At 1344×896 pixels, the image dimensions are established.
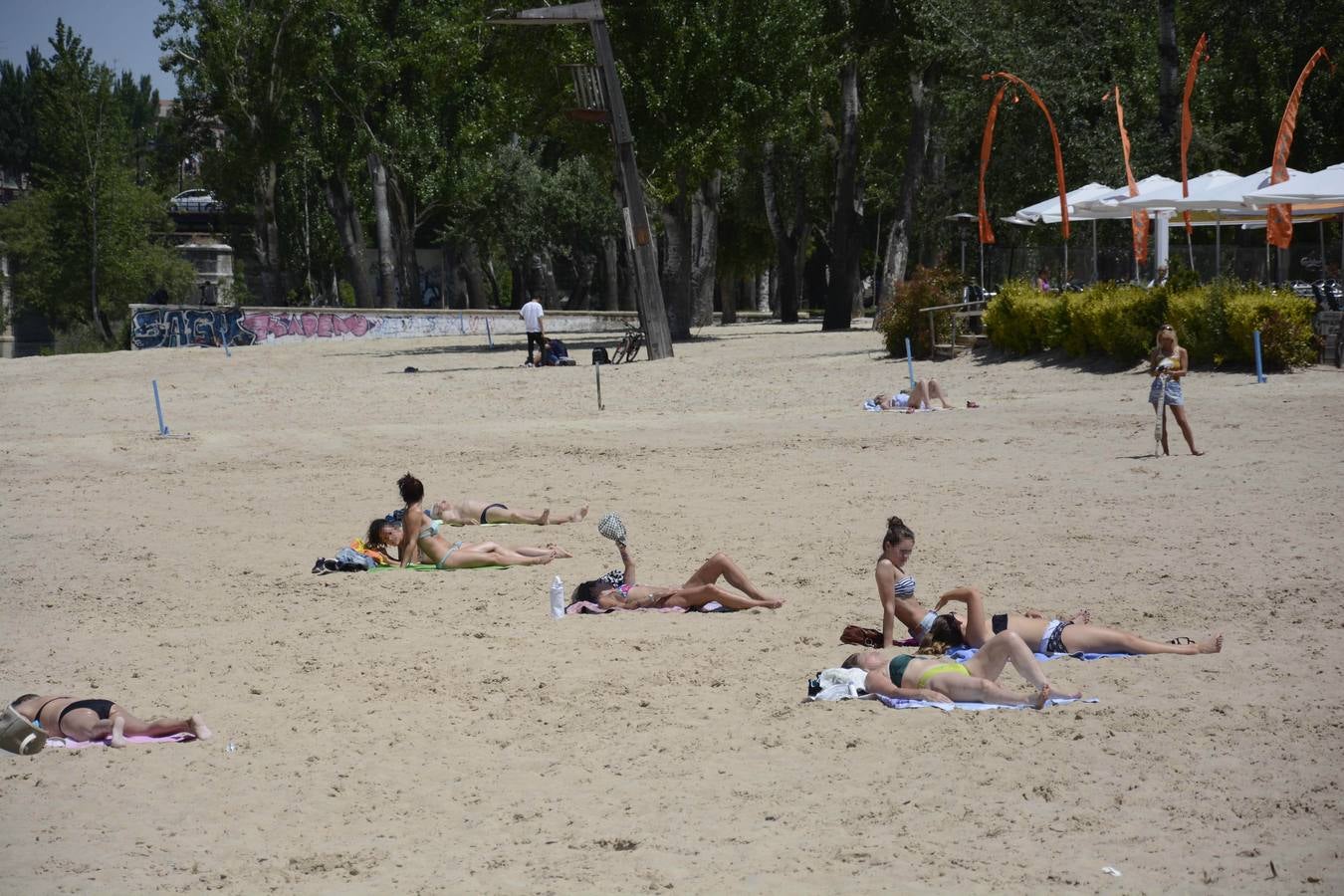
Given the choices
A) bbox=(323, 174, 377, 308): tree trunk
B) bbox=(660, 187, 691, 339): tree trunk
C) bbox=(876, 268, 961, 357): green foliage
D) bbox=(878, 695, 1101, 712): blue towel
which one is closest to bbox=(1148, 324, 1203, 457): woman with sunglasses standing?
bbox=(878, 695, 1101, 712): blue towel

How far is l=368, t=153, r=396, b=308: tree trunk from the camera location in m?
49.5

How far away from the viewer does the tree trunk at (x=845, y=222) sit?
39.8 meters

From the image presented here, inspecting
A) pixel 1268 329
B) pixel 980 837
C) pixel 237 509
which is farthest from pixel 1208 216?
pixel 980 837

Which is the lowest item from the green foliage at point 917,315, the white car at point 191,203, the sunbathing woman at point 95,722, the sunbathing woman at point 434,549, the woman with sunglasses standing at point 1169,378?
the sunbathing woman at point 95,722

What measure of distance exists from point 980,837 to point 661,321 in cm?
2640

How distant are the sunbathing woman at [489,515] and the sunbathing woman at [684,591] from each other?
3.24 m

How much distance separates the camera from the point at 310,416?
23.5 meters

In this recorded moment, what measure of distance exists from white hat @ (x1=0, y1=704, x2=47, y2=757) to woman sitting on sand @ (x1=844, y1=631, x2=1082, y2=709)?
437 cm

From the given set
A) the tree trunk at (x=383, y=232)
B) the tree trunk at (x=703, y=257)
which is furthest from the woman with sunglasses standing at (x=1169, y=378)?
the tree trunk at (x=383, y=232)

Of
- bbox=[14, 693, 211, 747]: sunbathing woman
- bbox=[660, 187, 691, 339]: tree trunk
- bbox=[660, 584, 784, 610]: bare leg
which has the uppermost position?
bbox=[660, 187, 691, 339]: tree trunk

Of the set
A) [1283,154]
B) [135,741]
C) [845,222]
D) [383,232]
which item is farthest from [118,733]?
[383,232]

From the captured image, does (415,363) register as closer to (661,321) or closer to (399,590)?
(661,321)

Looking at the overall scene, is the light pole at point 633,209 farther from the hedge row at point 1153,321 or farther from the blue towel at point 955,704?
the blue towel at point 955,704

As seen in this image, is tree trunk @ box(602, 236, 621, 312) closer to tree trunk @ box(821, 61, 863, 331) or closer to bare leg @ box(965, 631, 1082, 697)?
tree trunk @ box(821, 61, 863, 331)
